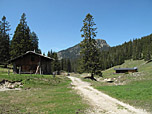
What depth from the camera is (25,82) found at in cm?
2155

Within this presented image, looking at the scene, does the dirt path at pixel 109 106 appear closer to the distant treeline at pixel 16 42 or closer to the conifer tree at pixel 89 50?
the conifer tree at pixel 89 50

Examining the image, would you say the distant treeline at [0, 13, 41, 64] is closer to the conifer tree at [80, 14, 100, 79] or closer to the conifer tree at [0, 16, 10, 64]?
the conifer tree at [0, 16, 10, 64]

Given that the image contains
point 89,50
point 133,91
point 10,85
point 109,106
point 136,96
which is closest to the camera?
point 109,106

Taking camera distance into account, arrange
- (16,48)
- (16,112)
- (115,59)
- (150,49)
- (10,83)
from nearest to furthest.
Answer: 1. (16,112)
2. (10,83)
3. (16,48)
4. (150,49)
5. (115,59)

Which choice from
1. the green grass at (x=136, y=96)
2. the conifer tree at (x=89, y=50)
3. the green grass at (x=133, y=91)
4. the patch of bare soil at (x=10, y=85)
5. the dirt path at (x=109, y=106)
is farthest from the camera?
the conifer tree at (x=89, y=50)

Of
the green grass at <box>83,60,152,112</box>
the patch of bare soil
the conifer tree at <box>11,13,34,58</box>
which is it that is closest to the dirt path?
the green grass at <box>83,60,152,112</box>

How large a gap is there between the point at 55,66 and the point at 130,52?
105 metres

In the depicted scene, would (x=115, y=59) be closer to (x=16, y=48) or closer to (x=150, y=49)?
(x=150, y=49)

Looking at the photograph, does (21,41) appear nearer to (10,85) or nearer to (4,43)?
(4,43)

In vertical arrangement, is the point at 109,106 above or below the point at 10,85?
below

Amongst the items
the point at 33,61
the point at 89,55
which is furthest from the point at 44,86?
the point at 89,55

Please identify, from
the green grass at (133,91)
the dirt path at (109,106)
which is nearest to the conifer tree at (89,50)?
the green grass at (133,91)

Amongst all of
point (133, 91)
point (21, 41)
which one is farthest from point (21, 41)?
point (133, 91)

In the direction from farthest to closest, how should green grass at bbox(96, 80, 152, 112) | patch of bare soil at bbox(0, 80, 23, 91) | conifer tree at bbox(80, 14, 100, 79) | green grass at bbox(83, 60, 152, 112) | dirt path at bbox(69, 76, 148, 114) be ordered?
conifer tree at bbox(80, 14, 100, 79) → patch of bare soil at bbox(0, 80, 23, 91) → green grass at bbox(83, 60, 152, 112) → green grass at bbox(96, 80, 152, 112) → dirt path at bbox(69, 76, 148, 114)
